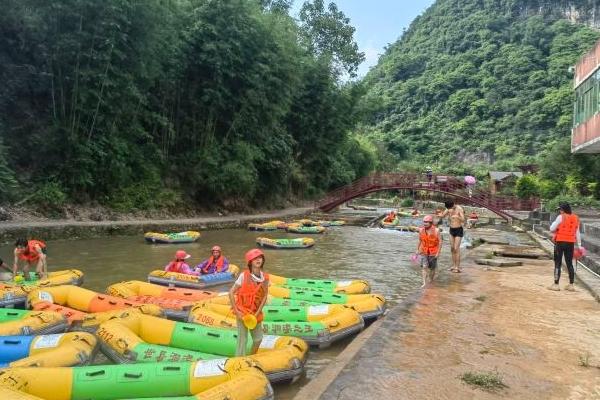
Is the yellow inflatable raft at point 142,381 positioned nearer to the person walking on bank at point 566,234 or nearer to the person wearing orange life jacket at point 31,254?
the person wearing orange life jacket at point 31,254

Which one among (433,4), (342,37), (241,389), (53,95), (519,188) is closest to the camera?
(241,389)

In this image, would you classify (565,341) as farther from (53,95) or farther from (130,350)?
(53,95)

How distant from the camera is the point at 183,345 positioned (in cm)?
579

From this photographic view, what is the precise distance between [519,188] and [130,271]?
101ft

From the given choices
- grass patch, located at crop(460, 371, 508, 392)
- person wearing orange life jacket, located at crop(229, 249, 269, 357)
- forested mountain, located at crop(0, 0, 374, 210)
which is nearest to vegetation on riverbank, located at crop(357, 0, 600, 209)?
forested mountain, located at crop(0, 0, 374, 210)

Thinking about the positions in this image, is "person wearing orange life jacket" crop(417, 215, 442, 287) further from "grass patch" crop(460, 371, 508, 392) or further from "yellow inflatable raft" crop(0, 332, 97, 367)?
"yellow inflatable raft" crop(0, 332, 97, 367)

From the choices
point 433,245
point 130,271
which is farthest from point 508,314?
point 130,271

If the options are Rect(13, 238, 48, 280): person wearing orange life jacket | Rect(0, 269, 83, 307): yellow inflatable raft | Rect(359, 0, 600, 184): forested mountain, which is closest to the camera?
Rect(0, 269, 83, 307): yellow inflatable raft

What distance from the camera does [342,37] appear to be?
41.4 meters

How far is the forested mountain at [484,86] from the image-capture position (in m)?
69.1

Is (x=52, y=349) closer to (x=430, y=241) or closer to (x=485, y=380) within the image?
(x=485, y=380)

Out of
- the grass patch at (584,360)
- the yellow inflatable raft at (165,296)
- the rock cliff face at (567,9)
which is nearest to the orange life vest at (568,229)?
the grass patch at (584,360)

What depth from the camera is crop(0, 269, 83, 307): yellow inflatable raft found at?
7.76m

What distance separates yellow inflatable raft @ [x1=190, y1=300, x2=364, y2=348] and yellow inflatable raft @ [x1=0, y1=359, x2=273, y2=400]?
1.79 metres
